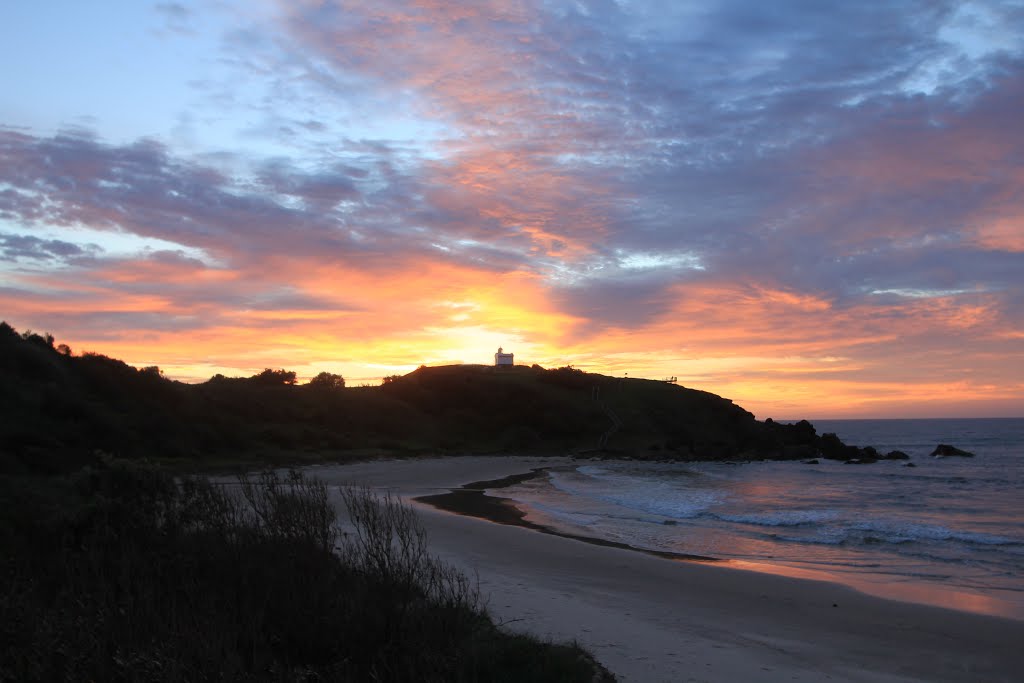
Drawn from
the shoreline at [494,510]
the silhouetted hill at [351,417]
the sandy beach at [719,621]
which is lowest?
the shoreline at [494,510]

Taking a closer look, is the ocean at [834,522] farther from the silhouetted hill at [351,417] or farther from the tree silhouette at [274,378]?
the tree silhouette at [274,378]

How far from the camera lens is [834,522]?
794 inches

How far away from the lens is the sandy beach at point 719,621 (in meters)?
7.73

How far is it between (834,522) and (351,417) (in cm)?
3661

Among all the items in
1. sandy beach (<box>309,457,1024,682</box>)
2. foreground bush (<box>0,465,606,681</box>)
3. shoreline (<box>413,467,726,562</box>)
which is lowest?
shoreline (<box>413,467,726,562</box>)

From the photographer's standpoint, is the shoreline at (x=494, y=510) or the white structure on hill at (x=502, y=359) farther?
the white structure on hill at (x=502, y=359)

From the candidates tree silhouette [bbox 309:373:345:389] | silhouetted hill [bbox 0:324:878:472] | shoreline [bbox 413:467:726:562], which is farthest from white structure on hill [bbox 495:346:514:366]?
shoreline [bbox 413:467:726:562]

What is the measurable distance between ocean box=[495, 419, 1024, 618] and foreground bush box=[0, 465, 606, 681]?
8.84 m

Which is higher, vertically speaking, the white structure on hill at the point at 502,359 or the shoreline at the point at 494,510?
the white structure on hill at the point at 502,359

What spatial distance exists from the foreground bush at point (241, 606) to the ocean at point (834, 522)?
348 inches

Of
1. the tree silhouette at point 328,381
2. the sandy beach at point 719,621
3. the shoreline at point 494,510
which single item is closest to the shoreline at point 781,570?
the shoreline at point 494,510

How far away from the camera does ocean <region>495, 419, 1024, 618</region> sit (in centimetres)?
1334

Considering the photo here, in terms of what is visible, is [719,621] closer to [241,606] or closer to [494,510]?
[241,606]

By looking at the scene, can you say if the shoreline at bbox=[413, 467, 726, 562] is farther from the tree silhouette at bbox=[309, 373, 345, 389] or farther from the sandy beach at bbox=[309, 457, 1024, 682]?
the tree silhouette at bbox=[309, 373, 345, 389]
